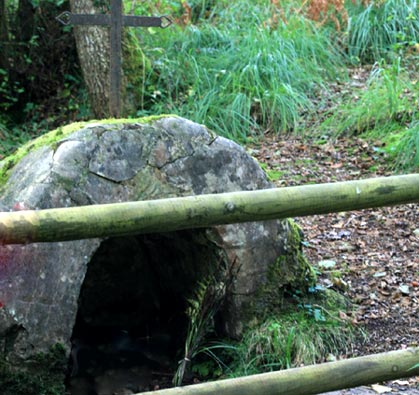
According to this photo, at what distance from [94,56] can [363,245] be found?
3434 millimetres

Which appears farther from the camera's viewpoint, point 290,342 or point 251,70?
point 251,70

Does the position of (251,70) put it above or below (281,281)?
above

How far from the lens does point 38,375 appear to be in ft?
13.5

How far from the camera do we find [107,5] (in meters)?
8.09

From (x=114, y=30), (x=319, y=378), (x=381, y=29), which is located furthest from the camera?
(x=381, y=29)

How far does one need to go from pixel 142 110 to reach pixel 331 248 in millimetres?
3280

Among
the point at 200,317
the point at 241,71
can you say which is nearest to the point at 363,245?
the point at 200,317

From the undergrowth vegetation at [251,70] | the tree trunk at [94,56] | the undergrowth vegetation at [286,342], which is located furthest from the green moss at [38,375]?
the tree trunk at [94,56]

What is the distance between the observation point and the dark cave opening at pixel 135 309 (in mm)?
4734

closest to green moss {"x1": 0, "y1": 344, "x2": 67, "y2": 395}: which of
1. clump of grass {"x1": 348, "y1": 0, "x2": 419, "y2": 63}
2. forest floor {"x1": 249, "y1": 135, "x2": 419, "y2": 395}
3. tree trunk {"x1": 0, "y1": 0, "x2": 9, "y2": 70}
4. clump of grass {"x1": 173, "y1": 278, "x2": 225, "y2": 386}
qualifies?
clump of grass {"x1": 173, "y1": 278, "x2": 225, "y2": 386}

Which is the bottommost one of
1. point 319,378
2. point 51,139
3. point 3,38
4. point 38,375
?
point 38,375

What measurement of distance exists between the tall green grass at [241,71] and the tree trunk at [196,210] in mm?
5457

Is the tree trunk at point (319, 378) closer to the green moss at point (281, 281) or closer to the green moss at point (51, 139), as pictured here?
the green moss at point (281, 281)

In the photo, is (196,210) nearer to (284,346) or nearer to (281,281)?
(284,346)
